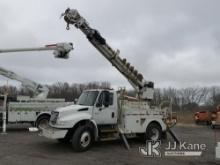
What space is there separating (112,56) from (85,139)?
4.54m

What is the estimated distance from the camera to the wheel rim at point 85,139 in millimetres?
12852

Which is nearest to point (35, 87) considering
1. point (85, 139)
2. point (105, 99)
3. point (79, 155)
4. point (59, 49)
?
point (59, 49)

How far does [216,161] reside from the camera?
36.3 ft

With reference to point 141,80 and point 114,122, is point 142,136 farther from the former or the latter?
point 141,80

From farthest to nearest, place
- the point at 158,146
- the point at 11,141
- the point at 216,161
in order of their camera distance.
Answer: the point at 11,141
the point at 158,146
the point at 216,161

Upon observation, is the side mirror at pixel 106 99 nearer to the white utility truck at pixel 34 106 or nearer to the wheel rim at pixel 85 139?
the wheel rim at pixel 85 139

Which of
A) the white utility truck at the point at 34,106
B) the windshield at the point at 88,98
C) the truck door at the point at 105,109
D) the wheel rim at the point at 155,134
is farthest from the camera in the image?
the white utility truck at the point at 34,106

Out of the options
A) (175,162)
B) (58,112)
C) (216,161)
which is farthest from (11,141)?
(216,161)

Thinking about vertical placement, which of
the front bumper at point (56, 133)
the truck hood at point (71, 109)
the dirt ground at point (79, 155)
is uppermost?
the truck hood at point (71, 109)

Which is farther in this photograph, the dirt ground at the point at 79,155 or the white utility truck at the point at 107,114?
the white utility truck at the point at 107,114

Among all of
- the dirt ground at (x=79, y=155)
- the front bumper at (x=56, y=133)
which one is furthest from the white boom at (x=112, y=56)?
the front bumper at (x=56, y=133)

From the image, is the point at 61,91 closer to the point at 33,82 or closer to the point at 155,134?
the point at 33,82

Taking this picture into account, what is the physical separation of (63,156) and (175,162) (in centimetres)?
364

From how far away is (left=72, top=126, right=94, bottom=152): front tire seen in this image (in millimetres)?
12617
